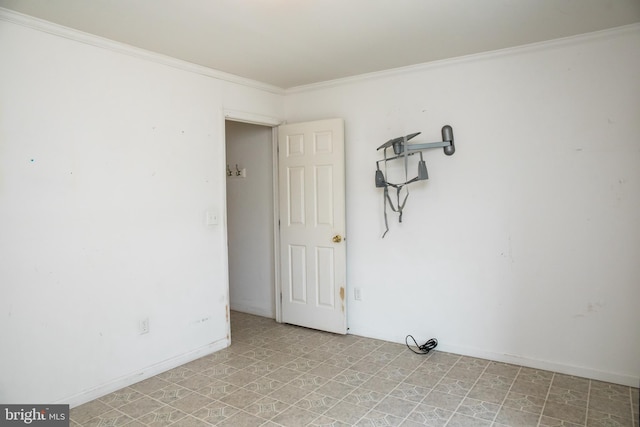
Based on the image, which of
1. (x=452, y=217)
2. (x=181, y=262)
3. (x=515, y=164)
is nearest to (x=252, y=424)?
(x=181, y=262)

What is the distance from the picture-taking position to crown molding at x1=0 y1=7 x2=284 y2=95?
94.2 inches

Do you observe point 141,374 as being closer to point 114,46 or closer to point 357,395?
point 357,395

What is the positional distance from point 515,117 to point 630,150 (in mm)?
758

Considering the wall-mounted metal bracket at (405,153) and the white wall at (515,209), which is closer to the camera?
the white wall at (515,209)

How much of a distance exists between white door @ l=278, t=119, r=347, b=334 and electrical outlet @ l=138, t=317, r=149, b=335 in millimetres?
1497

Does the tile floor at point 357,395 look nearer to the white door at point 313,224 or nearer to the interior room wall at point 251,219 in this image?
the white door at point 313,224

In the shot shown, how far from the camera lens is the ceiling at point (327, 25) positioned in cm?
234

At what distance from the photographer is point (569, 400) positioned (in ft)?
8.59

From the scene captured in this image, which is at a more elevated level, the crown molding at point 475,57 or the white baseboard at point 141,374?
the crown molding at point 475,57

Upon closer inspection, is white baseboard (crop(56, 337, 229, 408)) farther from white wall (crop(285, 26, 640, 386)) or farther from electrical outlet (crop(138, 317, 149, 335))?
white wall (crop(285, 26, 640, 386))

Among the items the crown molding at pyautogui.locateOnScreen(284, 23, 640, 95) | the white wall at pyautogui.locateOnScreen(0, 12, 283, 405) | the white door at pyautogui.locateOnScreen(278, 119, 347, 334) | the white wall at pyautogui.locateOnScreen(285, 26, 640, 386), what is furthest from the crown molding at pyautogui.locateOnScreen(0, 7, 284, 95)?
the white wall at pyautogui.locateOnScreen(285, 26, 640, 386)

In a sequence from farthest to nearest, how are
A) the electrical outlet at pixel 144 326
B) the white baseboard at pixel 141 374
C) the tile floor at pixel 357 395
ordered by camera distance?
the electrical outlet at pixel 144 326, the white baseboard at pixel 141 374, the tile floor at pixel 357 395

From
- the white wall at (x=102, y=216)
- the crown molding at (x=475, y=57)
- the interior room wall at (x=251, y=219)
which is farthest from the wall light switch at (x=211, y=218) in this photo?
the crown molding at (x=475, y=57)

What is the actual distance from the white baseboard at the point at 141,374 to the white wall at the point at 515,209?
1.39m
